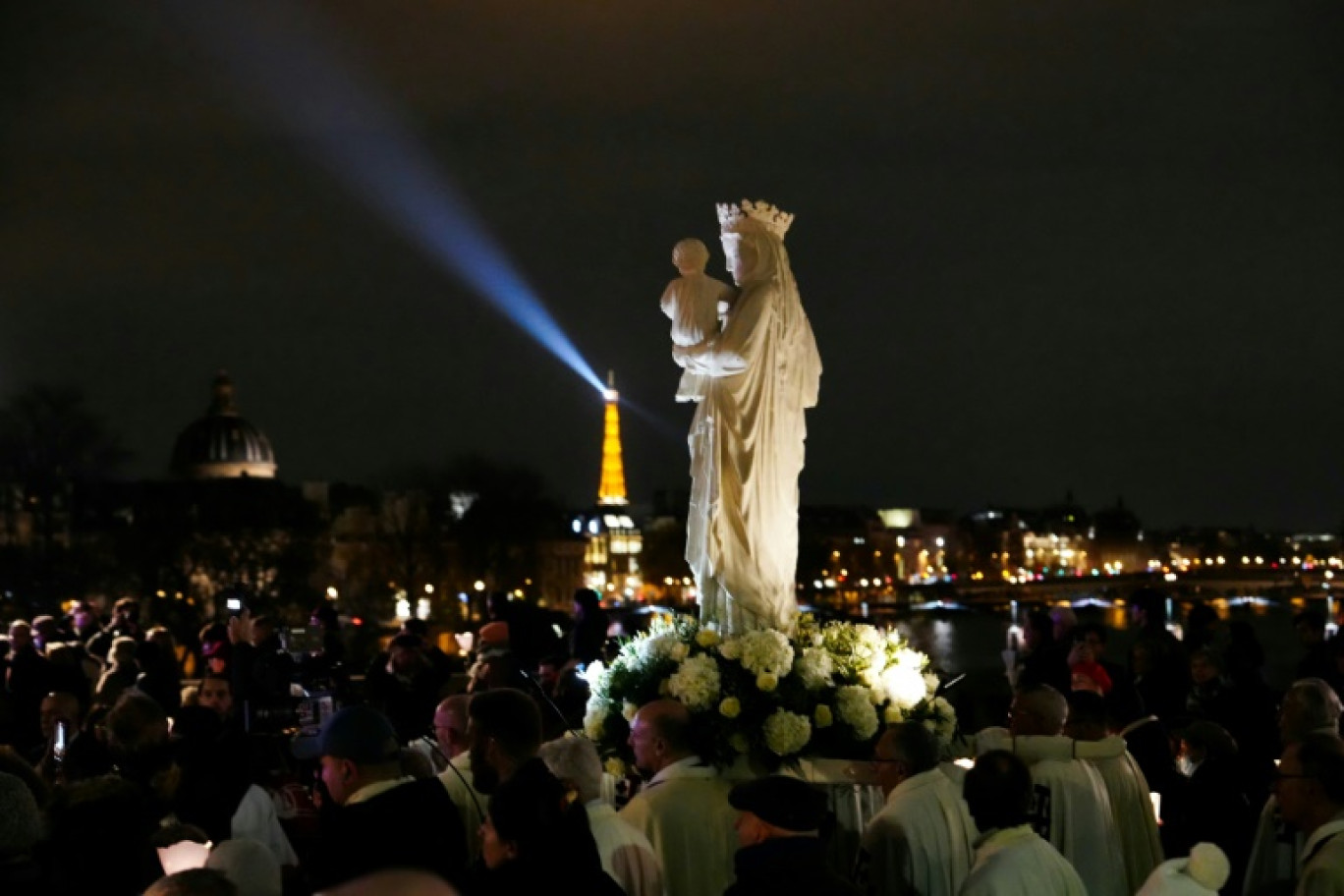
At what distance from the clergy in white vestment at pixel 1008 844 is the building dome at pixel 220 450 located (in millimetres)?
143739

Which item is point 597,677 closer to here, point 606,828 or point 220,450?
point 606,828

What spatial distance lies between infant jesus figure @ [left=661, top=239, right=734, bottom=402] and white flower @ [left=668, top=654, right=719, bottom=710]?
1.56m

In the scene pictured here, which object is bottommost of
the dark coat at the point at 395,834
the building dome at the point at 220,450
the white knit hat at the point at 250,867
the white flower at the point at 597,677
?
the white knit hat at the point at 250,867

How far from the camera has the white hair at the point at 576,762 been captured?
23.4 feet

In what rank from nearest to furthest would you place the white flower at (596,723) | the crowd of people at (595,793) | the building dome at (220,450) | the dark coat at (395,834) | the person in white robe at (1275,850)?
the dark coat at (395,834)
the crowd of people at (595,793)
the person in white robe at (1275,850)
the white flower at (596,723)
the building dome at (220,450)

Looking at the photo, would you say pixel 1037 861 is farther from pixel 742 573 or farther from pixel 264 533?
pixel 264 533

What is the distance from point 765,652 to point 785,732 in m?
0.41

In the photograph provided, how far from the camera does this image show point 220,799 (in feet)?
27.2

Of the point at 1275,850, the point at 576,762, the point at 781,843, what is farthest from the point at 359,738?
the point at 1275,850

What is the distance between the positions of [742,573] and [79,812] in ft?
→ 14.2

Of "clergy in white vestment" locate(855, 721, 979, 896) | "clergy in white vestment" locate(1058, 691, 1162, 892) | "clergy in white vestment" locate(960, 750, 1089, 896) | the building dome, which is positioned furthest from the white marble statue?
the building dome

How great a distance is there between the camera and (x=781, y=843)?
5988 mm

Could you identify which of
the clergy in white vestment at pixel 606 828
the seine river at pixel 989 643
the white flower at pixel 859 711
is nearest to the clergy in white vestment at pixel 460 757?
the clergy in white vestment at pixel 606 828

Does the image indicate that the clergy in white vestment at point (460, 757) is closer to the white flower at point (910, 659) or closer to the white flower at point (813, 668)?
the white flower at point (813, 668)
